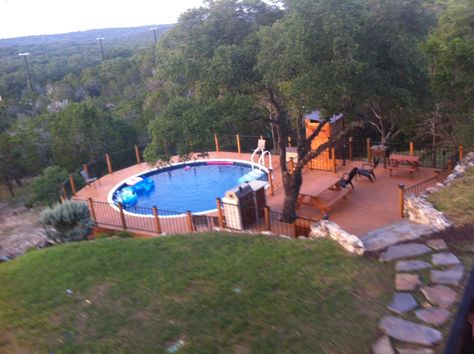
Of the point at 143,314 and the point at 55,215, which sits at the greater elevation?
the point at 143,314

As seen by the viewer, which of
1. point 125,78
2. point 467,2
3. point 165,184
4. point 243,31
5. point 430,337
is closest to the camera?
point 430,337

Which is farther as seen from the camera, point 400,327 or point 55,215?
point 55,215

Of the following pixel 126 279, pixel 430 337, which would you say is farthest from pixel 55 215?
pixel 430 337

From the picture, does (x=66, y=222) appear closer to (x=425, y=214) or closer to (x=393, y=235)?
(x=393, y=235)

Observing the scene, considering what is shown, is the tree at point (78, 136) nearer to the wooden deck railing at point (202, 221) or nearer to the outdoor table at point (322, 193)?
the wooden deck railing at point (202, 221)

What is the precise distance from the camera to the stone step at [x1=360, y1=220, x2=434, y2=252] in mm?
6004

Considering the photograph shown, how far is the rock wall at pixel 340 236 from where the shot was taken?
233 inches

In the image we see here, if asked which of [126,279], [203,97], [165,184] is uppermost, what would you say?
[203,97]

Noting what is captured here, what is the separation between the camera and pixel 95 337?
4730 millimetres

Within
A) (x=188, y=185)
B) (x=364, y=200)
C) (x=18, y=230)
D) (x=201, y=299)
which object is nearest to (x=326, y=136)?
(x=364, y=200)

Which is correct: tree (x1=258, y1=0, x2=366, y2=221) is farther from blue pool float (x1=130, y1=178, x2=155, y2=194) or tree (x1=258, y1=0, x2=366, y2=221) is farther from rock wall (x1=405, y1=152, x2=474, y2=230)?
blue pool float (x1=130, y1=178, x2=155, y2=194)

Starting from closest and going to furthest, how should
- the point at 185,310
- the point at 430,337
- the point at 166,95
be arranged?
the point at 430,337
the point at 185,310
the point at 166,95

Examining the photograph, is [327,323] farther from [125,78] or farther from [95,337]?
[125,78]

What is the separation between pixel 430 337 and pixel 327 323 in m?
0.99
